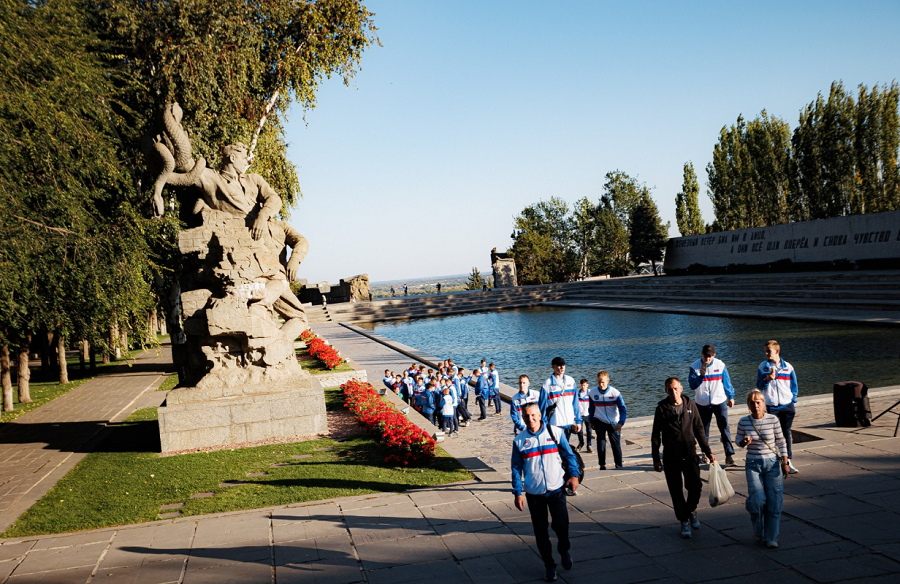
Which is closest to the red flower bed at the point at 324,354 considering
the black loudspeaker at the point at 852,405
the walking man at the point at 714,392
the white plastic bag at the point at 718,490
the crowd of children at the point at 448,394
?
the crowd of children at the point at 448,394

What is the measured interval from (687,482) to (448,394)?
19.1 ft

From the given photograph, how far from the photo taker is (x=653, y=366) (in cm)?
1789

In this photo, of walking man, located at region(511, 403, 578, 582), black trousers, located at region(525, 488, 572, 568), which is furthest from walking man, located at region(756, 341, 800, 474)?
black trousers, located at region(525, 488, 572, 568)

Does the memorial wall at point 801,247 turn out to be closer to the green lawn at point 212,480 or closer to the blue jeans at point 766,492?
the blue jeans at point 766,492

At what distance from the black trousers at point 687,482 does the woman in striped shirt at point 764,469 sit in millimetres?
502

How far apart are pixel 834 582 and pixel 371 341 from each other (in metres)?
24.8

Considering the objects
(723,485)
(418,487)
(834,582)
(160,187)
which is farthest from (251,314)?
(834,582)

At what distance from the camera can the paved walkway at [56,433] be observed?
967 cm

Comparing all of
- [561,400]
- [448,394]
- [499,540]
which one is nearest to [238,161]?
[448,394]

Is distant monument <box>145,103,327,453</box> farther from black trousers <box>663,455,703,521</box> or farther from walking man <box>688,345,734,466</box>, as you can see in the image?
black trousers <box>663,455,703,521</box>

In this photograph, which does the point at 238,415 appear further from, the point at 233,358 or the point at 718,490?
the point at 718,490

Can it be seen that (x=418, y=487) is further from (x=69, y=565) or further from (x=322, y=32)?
(x=322, y=32)

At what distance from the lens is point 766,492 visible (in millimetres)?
5727

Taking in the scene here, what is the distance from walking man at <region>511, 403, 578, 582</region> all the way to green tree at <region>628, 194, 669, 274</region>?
5012 centimetres
